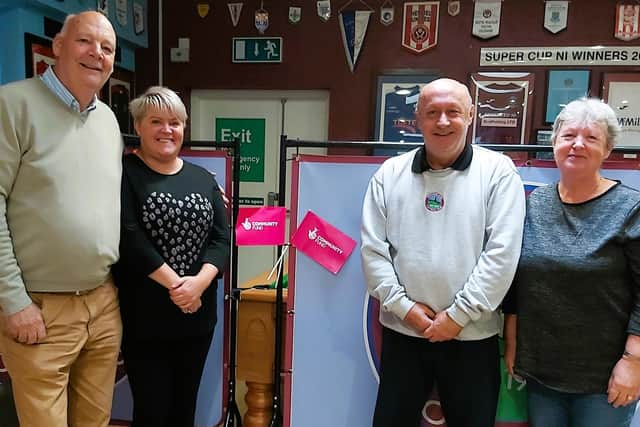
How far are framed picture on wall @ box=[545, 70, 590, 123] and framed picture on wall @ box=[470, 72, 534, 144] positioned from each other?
0.14 metres

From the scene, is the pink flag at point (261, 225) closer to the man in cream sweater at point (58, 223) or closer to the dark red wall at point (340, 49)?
the man in cream sweater at point (58, 223)

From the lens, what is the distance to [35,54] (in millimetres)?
2959

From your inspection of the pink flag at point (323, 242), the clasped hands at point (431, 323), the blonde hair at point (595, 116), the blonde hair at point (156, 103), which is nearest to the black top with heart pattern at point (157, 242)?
the blonde hair at point (156, 103)

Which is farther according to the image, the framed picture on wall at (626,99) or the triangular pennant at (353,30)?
the triangular pennant at (353,30)

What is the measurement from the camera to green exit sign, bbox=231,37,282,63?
4.05 m

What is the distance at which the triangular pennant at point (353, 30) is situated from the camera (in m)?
3.88

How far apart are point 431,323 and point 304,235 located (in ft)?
1.98

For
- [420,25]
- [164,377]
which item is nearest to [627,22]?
[420,25]

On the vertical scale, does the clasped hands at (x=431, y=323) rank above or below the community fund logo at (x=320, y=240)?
below

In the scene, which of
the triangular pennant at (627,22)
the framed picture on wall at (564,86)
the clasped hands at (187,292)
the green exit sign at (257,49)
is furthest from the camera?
the green exit sign at (257,49)

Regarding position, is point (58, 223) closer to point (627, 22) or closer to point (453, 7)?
point (453, 7)

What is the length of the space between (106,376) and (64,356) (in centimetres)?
18

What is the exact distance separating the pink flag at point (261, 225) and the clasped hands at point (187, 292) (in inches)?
12.6

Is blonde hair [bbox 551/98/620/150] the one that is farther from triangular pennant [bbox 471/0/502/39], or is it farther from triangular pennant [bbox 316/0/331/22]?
triangular pennant [bbox 316/0/331/22]
